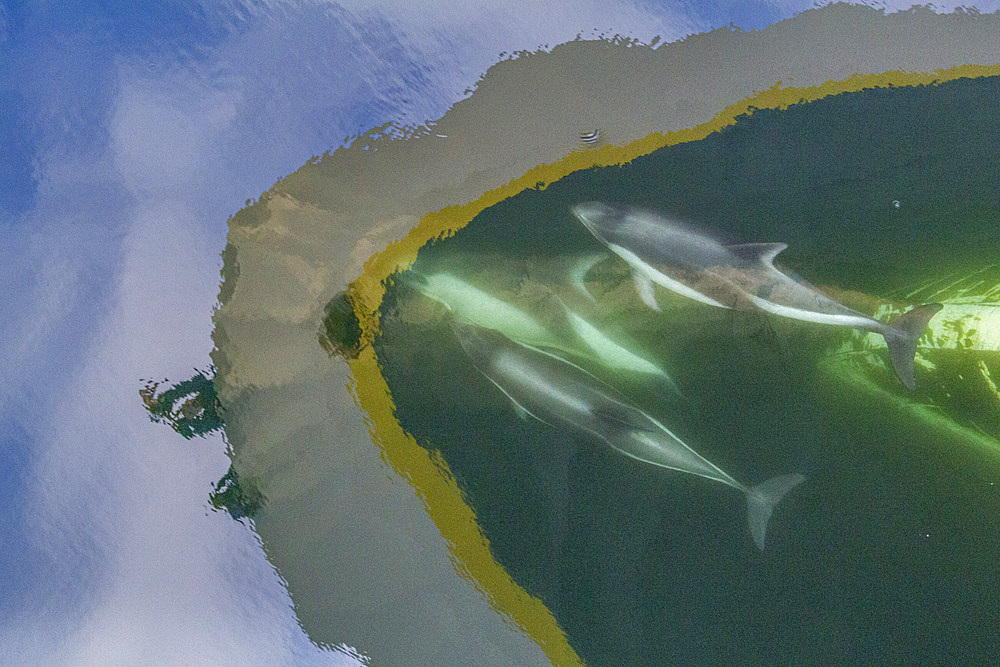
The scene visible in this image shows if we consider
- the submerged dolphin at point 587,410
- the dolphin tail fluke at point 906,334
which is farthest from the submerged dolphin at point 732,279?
the submerged dolphin at point 587,410

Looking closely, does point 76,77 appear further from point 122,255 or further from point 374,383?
point 374,383

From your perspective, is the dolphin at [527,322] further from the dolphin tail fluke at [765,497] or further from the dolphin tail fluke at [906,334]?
the dolphin tail fluke at [906,334]

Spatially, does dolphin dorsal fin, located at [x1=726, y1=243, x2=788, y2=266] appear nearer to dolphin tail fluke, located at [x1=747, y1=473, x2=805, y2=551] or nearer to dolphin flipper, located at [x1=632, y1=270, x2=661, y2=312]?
dolphin flipper, located at [x1=632, y1=270, x2=661, y2=312]

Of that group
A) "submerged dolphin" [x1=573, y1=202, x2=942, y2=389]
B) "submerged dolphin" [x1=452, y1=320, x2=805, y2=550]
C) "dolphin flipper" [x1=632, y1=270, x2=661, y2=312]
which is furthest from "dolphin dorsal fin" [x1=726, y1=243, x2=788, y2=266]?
"submerged dolphin" [x1=452, y1=320, x2=805, y2=550]

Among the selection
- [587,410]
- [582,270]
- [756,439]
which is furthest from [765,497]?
[582,270]

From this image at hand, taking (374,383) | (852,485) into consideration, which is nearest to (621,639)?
(852,485)

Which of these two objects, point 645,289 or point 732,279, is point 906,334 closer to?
point 732,279
